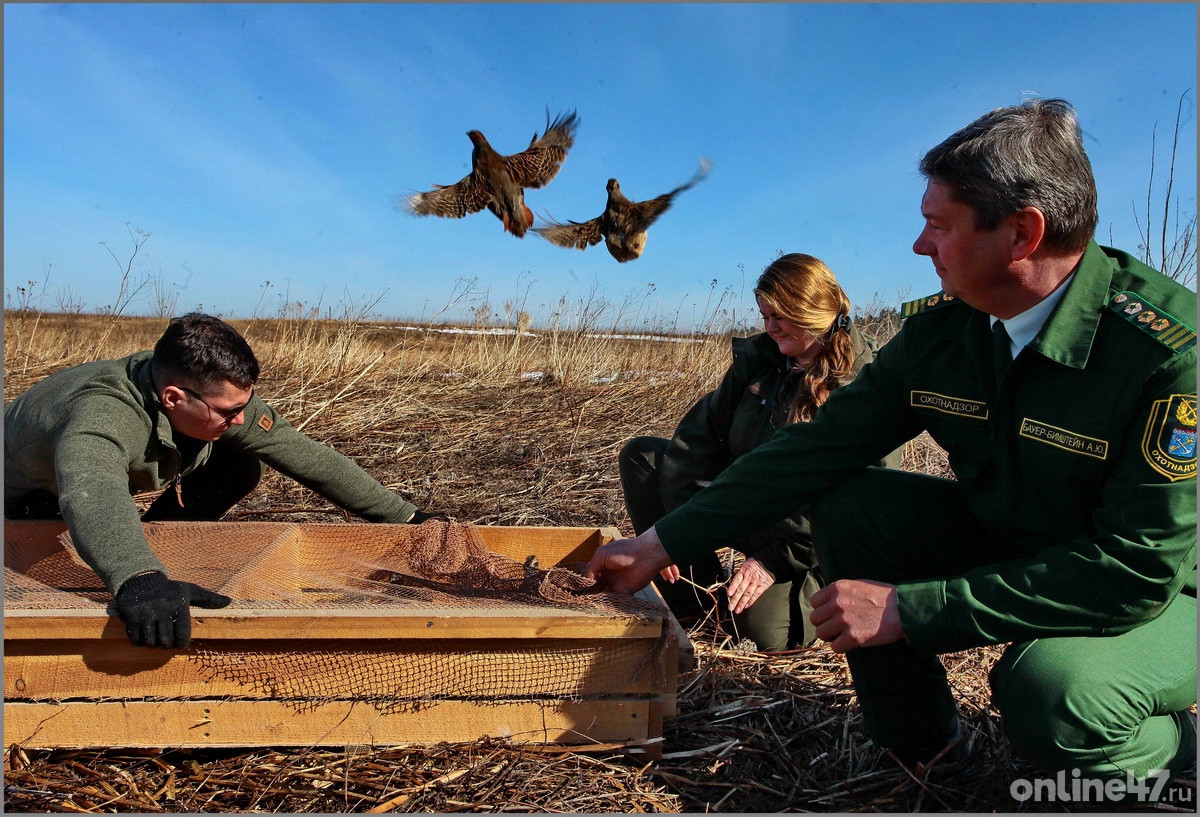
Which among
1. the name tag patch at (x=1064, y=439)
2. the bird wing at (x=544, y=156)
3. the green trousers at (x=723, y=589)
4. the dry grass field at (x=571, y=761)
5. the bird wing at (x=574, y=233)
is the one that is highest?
the bird wing at (x=544, y=156)

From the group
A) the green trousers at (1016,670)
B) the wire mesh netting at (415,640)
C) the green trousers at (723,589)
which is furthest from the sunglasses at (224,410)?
the green trousers at (1016,670)

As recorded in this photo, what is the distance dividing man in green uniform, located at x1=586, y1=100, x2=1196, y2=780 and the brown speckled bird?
3170 mm

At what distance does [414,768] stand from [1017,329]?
5.54ft

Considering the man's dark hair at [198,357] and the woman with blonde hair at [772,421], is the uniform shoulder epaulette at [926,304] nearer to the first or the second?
the woman with blonde hair at [772,421]

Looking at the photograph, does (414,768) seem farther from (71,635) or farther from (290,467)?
(290,467)

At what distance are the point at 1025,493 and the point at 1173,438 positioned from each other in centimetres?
34

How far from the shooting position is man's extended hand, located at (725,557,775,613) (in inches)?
101

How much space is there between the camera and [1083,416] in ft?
5.50

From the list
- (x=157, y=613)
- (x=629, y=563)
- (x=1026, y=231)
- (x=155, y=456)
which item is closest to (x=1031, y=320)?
(x=1026, y=231)

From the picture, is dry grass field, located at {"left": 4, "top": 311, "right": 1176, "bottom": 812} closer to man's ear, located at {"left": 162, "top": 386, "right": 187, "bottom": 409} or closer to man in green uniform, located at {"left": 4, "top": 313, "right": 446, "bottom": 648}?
man in green uniform, located at {"left": 4, "top": 313, "right": 446, "bottom": 648}

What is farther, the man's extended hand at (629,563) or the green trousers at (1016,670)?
the man's extended hand at (629,563)

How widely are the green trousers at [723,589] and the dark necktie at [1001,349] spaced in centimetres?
104

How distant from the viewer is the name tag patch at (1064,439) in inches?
65.0

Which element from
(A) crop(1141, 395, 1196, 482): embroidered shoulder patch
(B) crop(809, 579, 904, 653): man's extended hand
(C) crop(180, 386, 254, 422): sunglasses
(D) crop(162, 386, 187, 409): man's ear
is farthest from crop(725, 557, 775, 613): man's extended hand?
(D) crop(162, 386, 187, 409): man's ear
